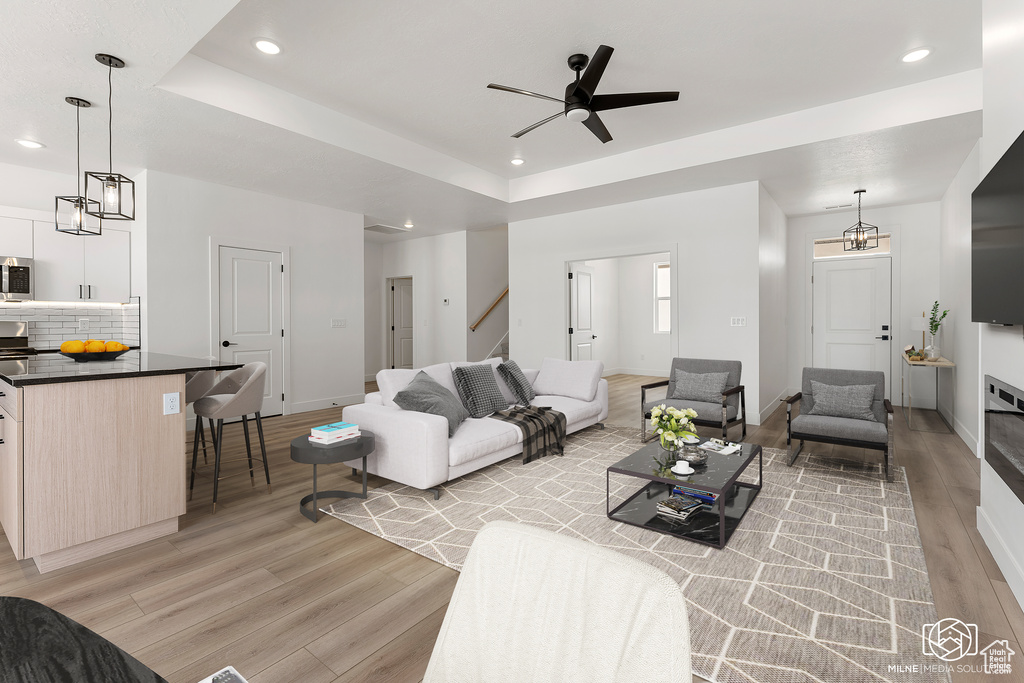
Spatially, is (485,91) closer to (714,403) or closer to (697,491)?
(697,491)

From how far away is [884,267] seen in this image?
6875mm

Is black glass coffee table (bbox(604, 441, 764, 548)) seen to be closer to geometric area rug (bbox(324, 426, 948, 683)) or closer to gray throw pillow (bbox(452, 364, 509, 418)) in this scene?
geometric area rug (bbox(324, 426, 948, 683))

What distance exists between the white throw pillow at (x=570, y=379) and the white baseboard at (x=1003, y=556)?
3046 millimetres

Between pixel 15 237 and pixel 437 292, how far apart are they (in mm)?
5257

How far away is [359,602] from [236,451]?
309cm

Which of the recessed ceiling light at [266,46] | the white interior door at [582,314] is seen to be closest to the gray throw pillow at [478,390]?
the recessed ceiling light at [266,46]

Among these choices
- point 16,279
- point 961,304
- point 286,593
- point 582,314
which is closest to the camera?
point 286,593

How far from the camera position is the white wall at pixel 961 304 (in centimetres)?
446

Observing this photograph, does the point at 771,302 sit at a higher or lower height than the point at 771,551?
higher

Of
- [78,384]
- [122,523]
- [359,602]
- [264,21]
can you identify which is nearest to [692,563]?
[359,602]

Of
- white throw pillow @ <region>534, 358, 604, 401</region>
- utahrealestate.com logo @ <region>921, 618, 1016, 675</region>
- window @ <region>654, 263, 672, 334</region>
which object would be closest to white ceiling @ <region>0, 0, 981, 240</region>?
white throw pillow @ <region>534, 358, 604, 401</region>

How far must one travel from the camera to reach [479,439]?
11.9 ft

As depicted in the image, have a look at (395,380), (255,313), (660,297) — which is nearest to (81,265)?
(255,313)

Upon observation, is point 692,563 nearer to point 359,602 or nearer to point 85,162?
point 359,602
